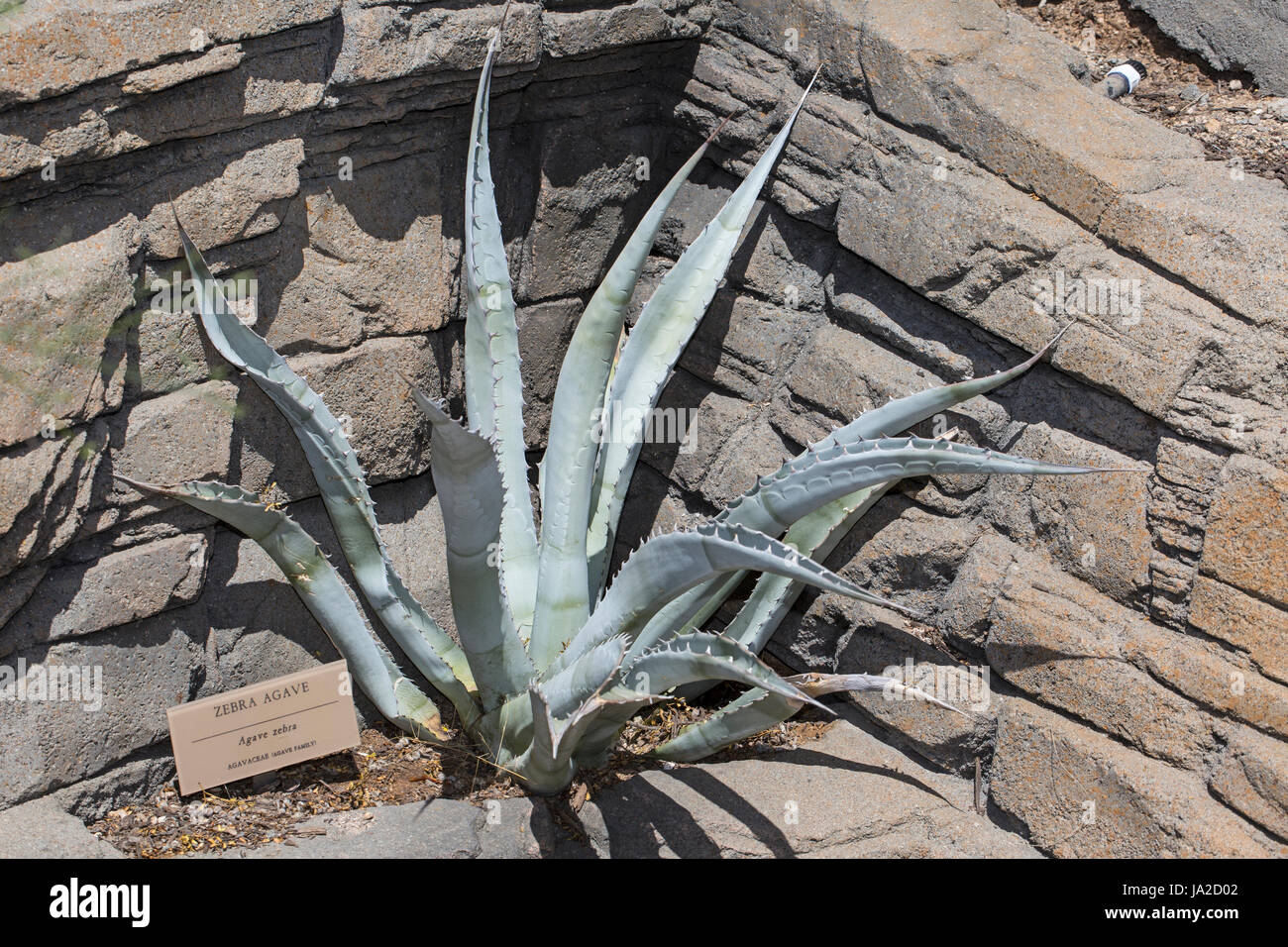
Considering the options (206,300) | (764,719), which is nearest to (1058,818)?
(764,719)

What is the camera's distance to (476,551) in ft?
7.23

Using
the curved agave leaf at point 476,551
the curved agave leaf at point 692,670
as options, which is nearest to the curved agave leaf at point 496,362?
the curved agave leaf at point 476,551

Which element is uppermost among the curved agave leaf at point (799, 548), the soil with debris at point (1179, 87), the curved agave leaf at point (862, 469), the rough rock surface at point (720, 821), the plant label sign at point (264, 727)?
the soil with debris at point (1179, 87)

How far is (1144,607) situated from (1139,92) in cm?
125

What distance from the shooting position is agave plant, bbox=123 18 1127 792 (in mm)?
2160

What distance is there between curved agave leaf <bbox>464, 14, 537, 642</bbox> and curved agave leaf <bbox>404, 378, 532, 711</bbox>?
19 cm

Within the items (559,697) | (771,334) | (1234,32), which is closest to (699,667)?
(559,697)

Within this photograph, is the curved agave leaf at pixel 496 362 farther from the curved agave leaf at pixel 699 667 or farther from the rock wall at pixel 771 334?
the curved agave leaf at pixel 699 667

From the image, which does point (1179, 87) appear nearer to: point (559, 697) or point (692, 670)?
point (692, 670)

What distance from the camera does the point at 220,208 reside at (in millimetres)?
2373

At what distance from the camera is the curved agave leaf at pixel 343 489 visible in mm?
2330

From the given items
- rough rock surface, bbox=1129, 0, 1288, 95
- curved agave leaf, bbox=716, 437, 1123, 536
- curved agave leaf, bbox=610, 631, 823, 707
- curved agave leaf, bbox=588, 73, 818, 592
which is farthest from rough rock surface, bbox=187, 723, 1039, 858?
rough rock surface, bbox=1129, 0, 1288, 95

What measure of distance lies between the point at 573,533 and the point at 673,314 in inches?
20.9

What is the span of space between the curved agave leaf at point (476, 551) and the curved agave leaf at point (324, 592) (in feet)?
0.65
